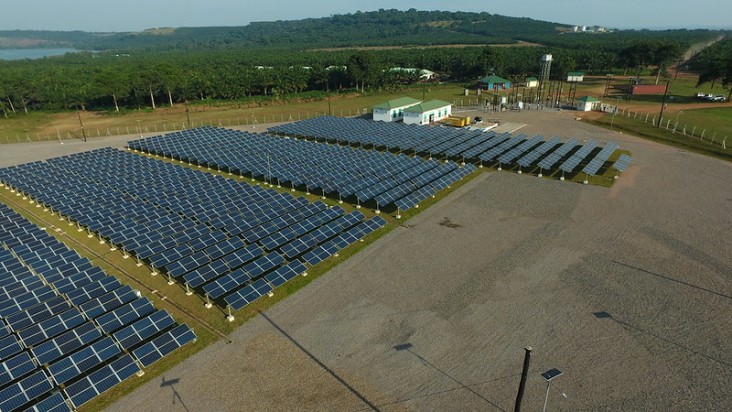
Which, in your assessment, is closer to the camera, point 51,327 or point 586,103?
point 51,327

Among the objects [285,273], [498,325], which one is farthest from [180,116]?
[498,325]

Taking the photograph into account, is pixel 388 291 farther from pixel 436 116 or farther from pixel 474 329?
pixel 436 116

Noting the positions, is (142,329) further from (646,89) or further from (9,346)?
(646,89)

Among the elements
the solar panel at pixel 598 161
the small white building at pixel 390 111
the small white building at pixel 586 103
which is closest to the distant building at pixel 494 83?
the small white building at pixel 586 103

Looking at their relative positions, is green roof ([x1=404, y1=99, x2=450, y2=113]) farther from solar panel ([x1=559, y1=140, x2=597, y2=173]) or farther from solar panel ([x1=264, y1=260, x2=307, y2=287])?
solar panel ([x1=264, y1=260, x2=307, y2=287])

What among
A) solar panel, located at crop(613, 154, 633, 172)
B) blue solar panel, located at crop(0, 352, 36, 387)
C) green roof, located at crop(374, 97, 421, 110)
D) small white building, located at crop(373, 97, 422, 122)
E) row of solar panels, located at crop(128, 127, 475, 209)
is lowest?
blue solar panel, located at crop(0, 352, 36, 387)

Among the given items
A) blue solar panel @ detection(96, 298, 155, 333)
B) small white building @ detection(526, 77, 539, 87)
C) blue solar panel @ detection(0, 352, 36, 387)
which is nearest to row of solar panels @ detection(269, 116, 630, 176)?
blue solar panel @ detection(96, 298, 155, 333)
